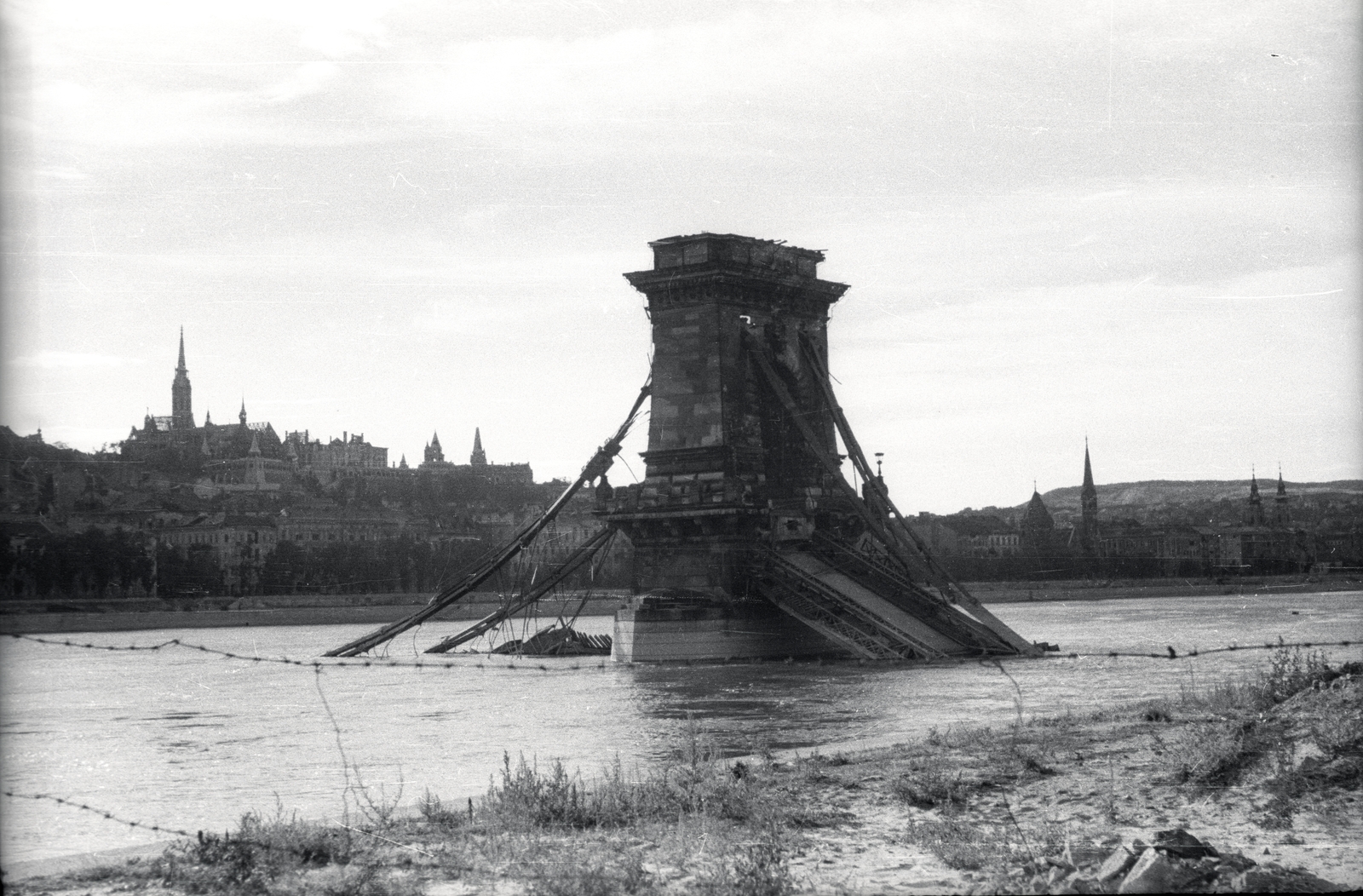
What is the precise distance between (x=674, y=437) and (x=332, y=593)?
72717 mm

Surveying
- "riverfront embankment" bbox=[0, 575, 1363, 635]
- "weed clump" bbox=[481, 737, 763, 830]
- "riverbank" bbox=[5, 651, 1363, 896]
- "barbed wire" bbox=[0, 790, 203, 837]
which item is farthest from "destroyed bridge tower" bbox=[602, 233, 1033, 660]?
"weed clump" bbox=[481, 737, 763, 830]

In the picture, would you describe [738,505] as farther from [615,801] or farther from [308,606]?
[308,606]

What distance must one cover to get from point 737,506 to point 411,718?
21.8 meters

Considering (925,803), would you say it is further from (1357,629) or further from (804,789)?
(1357,629)

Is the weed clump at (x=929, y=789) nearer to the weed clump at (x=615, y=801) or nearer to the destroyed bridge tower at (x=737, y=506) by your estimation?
the weed clump at (x=615, y=801)

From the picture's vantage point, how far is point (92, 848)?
683 inches

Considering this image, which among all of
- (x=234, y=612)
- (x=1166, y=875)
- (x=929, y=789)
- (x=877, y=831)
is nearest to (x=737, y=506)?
(x=929, y=789)

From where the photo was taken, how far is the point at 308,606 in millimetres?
120312

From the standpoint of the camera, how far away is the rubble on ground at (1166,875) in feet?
35.9

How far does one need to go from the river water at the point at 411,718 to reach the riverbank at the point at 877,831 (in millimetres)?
2510

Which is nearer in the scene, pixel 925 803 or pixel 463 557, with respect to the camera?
pixel 925 803

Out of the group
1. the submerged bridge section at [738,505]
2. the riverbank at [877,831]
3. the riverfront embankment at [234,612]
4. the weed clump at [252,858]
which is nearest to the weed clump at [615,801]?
the riverbank at [877,831]

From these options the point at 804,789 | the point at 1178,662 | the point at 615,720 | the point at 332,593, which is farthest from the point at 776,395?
the point at 332,593

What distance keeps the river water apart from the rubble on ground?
27.1 feet
